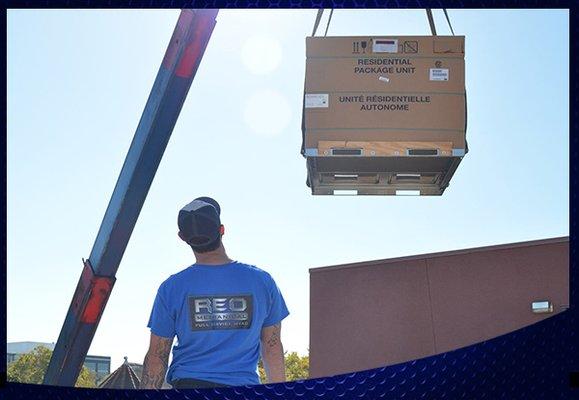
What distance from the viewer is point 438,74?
15.6 ft

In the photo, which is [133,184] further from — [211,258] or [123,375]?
[211,258]

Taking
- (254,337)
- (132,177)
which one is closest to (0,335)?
(254,337)

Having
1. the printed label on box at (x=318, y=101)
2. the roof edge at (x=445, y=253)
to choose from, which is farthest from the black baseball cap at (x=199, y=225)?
the roof edge at (x=445, y=253)

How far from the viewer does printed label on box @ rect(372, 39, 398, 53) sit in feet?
15.2

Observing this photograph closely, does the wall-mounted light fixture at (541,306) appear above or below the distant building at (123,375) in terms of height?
below

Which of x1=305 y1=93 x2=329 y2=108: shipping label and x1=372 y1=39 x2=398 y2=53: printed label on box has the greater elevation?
x1=372 y1=39 x2=398 y2=53: printed label on box

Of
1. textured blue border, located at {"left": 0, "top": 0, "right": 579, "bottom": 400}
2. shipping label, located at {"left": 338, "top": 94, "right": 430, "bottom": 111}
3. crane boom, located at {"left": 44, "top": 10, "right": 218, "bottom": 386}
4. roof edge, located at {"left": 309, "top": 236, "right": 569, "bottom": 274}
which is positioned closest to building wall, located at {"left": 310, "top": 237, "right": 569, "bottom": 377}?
roof edge, located at {"left": 309, "top": 236, "right": 569, "bottom": 274}

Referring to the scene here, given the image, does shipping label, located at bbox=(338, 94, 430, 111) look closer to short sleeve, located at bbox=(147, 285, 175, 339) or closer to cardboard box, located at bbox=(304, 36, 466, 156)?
cardboard box, located at bbox=(304, 36, 466, 156)

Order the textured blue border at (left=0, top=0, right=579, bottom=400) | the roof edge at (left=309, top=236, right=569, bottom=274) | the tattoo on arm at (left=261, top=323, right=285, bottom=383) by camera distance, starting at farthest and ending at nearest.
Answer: the roof edge at (left=309, top=236, right=569, bottom=274)
the tattoo on arm at (left=261, top=323, right=285, bottom=383)
the textured blue border at (left=0, top=0, right=579, bottom=400)

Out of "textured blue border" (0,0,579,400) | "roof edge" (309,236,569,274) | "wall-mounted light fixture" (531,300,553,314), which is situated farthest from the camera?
"roof edge" (309,236,569,274)

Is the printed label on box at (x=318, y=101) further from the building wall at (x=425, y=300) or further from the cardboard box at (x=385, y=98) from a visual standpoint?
the building wall at (x=425, y=300)

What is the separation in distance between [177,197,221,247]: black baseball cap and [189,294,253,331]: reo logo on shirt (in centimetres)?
19

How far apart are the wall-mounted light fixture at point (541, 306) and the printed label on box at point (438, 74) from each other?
9417 millimetres

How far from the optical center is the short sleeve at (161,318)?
209 cm
